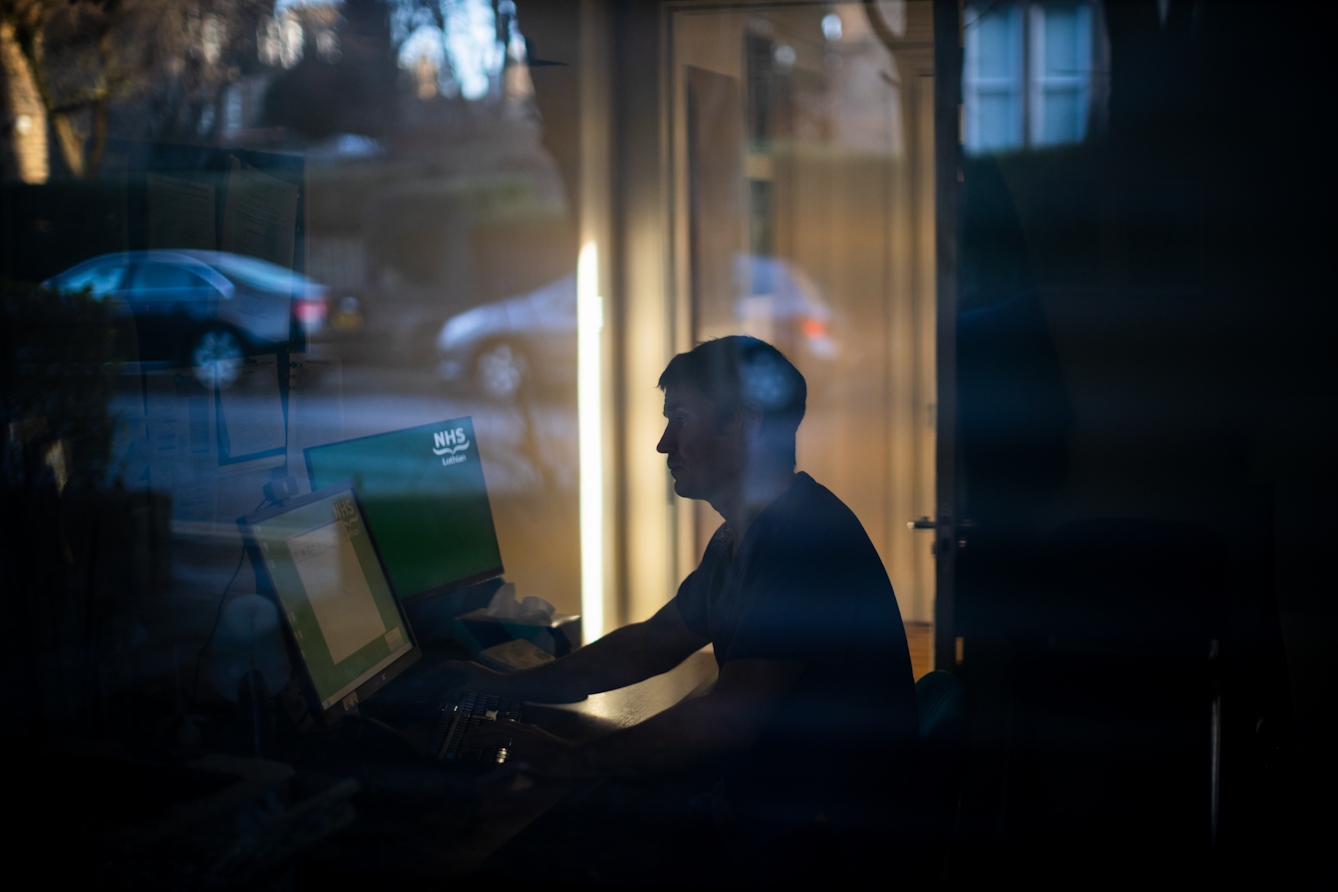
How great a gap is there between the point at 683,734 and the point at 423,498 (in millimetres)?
816

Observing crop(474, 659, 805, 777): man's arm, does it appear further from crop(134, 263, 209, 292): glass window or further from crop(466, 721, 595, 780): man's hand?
crop(134, 263, 209, 292): glass window

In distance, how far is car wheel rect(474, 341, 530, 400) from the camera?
2.85 meters

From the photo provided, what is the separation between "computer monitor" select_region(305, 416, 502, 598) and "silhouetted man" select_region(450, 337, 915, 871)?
0.55 meters

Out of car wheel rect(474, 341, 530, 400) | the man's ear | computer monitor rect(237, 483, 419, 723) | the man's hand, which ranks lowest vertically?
the man's hand

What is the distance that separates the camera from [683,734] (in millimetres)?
1353

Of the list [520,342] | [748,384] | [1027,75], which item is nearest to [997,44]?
[1027,75]

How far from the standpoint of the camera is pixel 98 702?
153 cm

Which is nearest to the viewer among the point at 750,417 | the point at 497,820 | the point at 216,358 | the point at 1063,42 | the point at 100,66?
the point at 497,820

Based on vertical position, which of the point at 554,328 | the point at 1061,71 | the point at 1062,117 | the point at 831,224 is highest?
the point at 1061,71

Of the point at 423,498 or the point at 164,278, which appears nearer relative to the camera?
the point at 164,278

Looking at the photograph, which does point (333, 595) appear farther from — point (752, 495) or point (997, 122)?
point (997, 122)

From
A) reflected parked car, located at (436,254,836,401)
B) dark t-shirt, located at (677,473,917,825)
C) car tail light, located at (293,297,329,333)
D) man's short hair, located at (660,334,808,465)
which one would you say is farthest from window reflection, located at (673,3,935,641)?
dark t-shirt, located at (677,473,917,825)

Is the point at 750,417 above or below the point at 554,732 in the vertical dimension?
above

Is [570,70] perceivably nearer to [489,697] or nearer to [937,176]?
[937,176]
